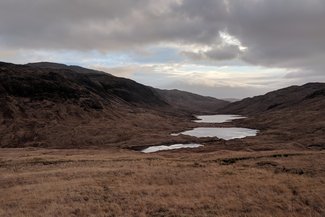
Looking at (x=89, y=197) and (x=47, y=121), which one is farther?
(x=47, y=121)

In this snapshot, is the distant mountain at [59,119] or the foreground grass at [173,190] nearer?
the foreground grass at [173,190]

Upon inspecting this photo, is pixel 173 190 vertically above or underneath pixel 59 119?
underneath

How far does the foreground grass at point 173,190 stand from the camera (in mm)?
21500

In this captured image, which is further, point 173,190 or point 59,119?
point 59,119

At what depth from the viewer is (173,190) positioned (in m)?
25.3

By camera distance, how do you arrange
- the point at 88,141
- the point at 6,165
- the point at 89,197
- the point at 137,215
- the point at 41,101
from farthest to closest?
the point at 41,101
the point at 88,141
the point at 6,165
the point at 89,197
the point at 137,215

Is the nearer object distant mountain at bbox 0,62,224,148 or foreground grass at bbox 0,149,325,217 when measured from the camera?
foreground grass at bbox 0,149,325,217

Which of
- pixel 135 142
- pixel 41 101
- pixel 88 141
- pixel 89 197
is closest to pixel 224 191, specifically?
pixel 89 197

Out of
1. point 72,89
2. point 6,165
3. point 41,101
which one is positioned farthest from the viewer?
point 72,89

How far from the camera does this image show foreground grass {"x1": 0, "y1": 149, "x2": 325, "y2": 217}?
70.5 feet

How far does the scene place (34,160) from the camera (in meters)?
43.2

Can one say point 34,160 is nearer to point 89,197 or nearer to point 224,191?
point 89,197

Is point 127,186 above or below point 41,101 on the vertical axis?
below

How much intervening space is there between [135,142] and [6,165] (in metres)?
45.3
